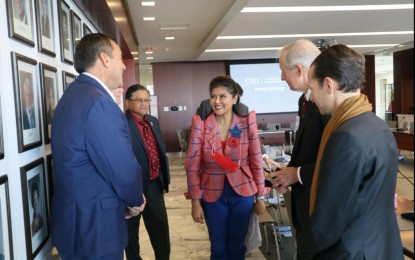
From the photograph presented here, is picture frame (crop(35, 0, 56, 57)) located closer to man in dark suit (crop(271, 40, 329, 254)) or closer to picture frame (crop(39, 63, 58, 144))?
picture frame (crop(39, 63, 58, 144))

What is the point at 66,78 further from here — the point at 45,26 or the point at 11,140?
the point at 11,140

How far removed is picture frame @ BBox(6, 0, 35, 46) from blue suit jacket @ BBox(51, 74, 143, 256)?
0.29 meters

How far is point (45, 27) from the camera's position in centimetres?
192

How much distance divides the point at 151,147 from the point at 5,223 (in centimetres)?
170

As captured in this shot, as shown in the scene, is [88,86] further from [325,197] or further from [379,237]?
[379,237]

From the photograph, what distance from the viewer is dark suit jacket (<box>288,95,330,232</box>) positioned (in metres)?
1.73

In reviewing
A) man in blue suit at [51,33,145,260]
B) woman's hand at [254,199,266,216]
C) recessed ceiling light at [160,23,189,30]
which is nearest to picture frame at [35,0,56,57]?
man in blue suit at [51,33,145,260]

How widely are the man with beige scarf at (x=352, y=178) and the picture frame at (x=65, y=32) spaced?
157cm

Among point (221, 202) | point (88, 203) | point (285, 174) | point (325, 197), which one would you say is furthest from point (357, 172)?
point (221, 202)

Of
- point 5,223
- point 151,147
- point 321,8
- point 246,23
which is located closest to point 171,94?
point 246,23

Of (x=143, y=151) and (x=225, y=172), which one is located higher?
(x=143, y=151)

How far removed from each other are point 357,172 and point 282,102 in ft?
36.2

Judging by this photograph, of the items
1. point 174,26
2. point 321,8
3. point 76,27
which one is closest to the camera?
point 76,27

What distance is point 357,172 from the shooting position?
1218 mm
